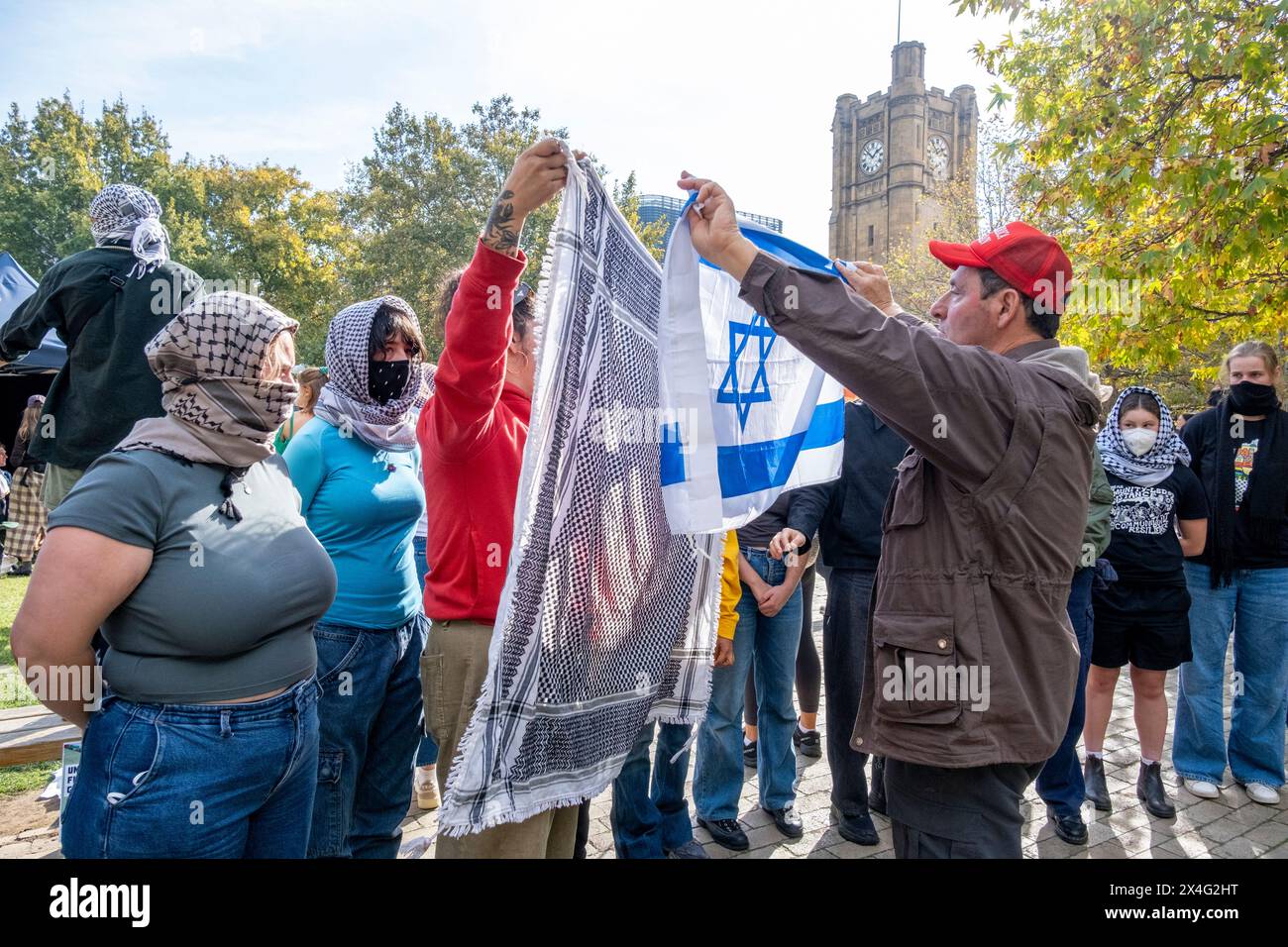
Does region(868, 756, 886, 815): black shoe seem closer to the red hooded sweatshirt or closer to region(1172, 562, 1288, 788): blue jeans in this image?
region(1172, 562, 1288, 788): blue jeans

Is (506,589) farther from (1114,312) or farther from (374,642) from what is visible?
(1114,312)

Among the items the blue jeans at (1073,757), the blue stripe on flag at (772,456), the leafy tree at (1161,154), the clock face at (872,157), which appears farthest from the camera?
the clock face at (872,157)

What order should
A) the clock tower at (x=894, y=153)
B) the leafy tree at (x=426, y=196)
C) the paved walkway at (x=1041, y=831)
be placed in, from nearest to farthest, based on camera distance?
the paved walkway at (x=1041, y=831) < the leafy tree at (x=426, y=196) < the clock tower at (x=894, y=153)

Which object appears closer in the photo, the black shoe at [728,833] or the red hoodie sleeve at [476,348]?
the red hoodie sleeve at [476,348]

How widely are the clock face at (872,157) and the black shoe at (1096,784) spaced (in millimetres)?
65630

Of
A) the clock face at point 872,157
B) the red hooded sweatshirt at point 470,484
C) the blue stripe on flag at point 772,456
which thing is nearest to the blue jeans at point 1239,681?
the blue stripe on flag at point 772,456

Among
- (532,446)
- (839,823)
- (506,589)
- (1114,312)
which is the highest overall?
(1114,312)

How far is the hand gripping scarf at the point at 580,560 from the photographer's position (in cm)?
175

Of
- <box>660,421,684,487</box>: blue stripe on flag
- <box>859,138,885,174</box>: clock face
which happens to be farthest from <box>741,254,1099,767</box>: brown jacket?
<box>859,138,885,174</box>: clock face

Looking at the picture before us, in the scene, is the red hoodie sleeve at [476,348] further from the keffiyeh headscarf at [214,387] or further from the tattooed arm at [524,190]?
the keffiyeh headscarf at [214,387]

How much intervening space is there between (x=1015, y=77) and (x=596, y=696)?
8.37 metres

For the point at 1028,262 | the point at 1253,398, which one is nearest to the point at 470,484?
the point at 1028,262
